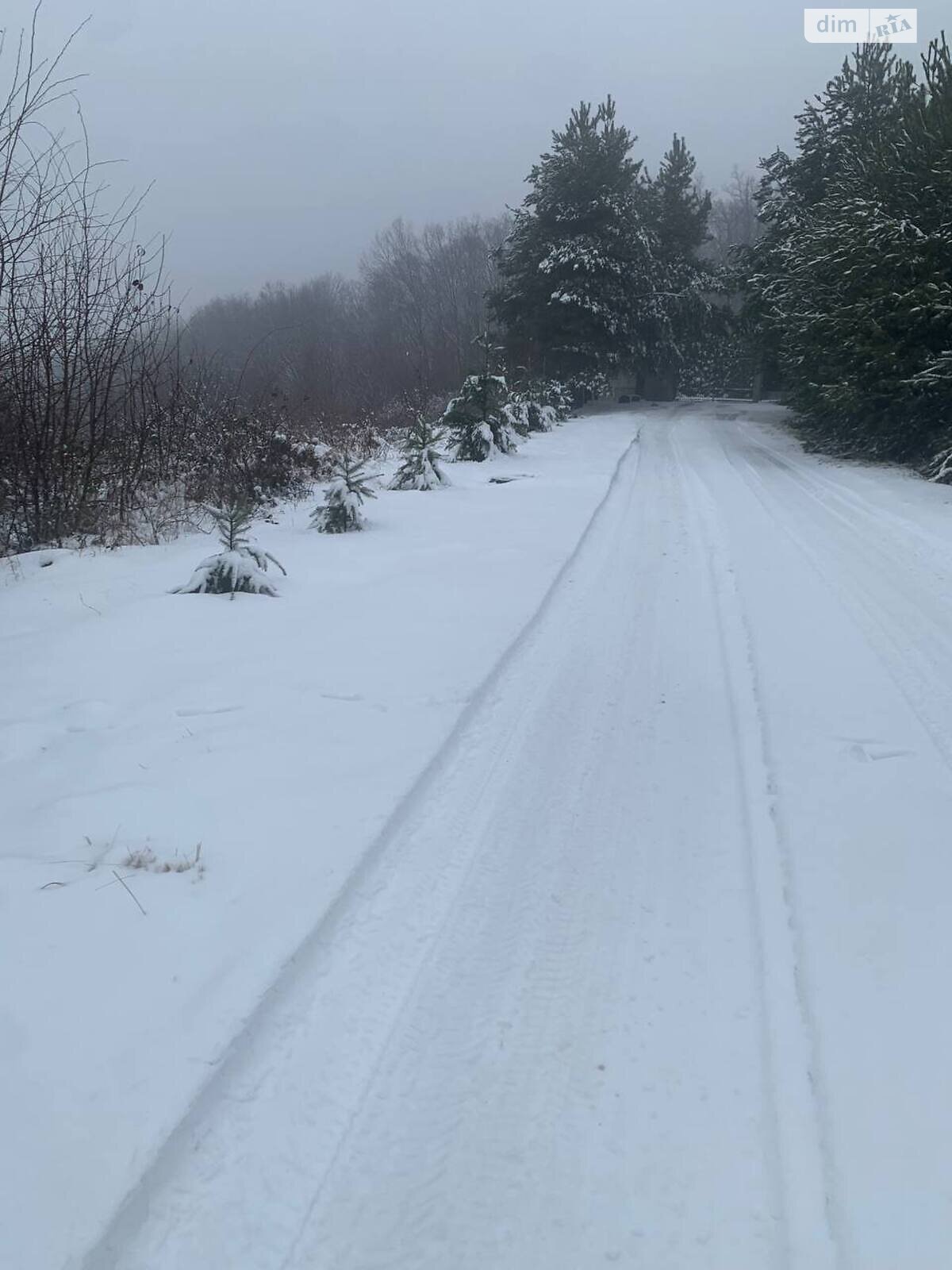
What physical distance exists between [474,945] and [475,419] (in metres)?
14.5

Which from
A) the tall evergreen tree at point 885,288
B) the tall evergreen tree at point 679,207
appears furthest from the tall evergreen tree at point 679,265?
the tall evergreen tree at point 885,288

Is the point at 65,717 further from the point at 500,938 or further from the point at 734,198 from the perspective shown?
the point at 734,198

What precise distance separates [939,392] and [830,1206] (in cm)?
1606

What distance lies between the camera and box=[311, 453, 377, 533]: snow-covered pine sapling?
907 centimetres

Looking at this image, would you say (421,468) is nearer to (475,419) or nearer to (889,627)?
(475,419)

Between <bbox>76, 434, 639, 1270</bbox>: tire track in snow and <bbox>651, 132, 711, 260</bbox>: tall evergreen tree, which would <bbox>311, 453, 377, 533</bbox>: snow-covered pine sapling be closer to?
<bbox>76, 434, 639, 1270</bbox>: tire track in snow

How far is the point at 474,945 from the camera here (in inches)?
113

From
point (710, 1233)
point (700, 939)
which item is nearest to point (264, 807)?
point (700, 939)

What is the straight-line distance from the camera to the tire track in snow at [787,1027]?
1969 mm

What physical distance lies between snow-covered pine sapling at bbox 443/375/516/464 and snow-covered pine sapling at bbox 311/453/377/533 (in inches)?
290

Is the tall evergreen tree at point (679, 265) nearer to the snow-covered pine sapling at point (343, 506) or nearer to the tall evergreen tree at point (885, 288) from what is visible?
the tall evergreen tree at point (885, 288)

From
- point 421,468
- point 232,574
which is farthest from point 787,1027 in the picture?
point 421,468

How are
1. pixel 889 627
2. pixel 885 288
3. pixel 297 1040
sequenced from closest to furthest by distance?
1. pixel 297 1040
2. pixel 889 627
3. pixel 885 288

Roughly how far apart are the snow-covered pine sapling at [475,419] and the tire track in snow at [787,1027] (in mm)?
12280
